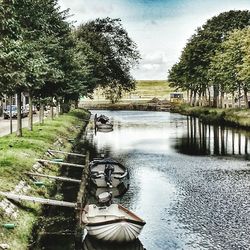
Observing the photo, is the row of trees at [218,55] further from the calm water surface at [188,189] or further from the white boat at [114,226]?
the white boat at [114,226]

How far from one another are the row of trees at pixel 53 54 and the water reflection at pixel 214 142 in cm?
1592

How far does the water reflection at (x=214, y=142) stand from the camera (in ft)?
182

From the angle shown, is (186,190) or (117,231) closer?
(117,231)

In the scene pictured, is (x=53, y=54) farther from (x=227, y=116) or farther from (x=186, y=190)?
(x=227, y=116)

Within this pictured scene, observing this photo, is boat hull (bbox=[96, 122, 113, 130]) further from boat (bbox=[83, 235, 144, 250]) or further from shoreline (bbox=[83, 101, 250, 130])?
boat (bbox=[83, 235, 144, 250])

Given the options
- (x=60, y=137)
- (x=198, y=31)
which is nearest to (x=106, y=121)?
(x=60, y=137)

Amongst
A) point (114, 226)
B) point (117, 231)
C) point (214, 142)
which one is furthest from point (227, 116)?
point (114, 226)

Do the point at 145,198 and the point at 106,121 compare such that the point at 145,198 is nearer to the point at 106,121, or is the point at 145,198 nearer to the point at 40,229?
the point at 40,229

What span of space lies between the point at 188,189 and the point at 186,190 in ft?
1.10

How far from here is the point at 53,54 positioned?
4878cm

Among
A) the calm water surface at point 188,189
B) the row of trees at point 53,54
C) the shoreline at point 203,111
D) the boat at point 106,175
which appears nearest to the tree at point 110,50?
the row of trees at point 53,54

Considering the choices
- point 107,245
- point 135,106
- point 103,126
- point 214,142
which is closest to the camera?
point 107,245

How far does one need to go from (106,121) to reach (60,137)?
3522cm

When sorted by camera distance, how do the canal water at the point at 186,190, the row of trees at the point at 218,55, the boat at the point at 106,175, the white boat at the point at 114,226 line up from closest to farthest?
the white boat at the point at 114,226 < the canal water at the point at 186,190 < the boat at the point at 106,175 < the row of trees at the point at 218,55
